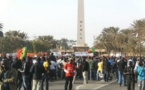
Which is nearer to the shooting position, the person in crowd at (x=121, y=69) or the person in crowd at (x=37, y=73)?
the person in crowd at (x=37, y=73)

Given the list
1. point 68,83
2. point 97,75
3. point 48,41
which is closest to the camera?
point 68,83

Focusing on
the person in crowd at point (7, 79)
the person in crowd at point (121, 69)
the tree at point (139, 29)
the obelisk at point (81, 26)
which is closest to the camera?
the person in crowd at point (7, 79)

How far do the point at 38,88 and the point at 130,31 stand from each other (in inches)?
2483

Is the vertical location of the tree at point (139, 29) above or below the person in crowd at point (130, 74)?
above

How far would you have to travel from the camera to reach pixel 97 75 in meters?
29.1

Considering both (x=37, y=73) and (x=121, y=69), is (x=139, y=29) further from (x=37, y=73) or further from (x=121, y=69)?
(x=37, y=73)

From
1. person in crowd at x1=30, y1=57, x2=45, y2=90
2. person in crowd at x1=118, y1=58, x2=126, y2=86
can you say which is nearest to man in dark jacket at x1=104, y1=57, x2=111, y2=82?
person in crowd at x1=118, y1=58, x2=126, y2=86

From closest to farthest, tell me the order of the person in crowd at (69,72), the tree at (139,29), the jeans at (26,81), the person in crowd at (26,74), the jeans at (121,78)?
the person in crowd at (26,74) < the jeans at (26,81) < the person in crowd at (69,72) < the jeans at (121,78) < the tree at (139,29)

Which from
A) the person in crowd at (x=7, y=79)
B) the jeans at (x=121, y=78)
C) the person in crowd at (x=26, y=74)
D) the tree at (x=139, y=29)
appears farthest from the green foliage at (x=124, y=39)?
the person in crowd at (x=7, y=79)

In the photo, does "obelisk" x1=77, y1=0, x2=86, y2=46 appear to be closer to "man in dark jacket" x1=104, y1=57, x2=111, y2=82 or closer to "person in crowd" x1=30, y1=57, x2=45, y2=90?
"man in dark jacket" x1=104, y1=57, x2=111, y2=82

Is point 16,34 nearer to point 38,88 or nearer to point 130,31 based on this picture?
point 130,31

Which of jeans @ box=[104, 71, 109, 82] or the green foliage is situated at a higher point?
the green foliage

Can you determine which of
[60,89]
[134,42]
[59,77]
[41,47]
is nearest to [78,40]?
[41,47]

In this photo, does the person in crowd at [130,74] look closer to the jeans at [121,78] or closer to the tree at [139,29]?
the jeans at [121,78]
